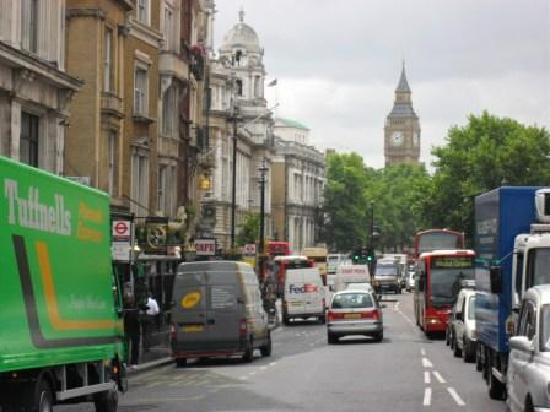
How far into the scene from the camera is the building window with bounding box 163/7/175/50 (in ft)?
188

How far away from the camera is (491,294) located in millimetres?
23312

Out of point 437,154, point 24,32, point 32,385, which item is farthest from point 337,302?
point 437,154

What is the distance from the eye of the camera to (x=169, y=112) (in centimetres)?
5728

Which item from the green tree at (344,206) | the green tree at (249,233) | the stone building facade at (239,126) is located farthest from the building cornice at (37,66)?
the green tree at (344,206)

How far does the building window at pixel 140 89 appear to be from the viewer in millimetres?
Result: 51094

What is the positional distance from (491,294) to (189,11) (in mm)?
41512

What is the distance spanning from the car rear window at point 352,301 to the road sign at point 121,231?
47.5ft

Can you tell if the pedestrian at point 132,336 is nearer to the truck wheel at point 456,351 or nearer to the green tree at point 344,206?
the truck wheel at point 456,351

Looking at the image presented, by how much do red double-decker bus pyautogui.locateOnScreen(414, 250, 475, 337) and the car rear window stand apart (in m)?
5.29

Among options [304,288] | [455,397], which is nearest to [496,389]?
[455,397]

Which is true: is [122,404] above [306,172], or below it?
below

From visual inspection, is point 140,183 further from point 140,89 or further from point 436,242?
point 436,242

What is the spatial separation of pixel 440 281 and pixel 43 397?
35882 mm

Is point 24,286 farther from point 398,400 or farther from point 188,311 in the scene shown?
point 188,311
